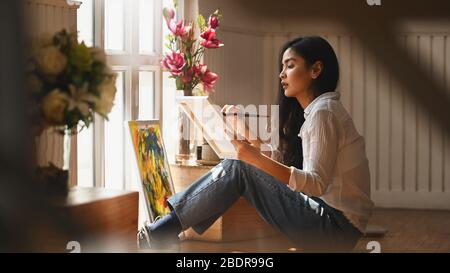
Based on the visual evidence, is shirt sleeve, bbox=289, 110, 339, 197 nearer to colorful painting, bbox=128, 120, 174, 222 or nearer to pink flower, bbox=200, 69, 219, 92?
colorful painting, bbox=128, 120, 174, 222

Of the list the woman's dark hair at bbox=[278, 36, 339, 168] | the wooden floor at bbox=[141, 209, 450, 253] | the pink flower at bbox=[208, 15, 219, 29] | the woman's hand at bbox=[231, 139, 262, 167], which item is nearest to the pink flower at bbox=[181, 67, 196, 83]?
the pink flower at bbox=[208, 15, 219, 29]

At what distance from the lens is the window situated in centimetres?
192

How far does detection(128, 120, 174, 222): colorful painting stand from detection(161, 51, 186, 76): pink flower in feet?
0.59

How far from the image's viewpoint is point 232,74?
2.65 meters

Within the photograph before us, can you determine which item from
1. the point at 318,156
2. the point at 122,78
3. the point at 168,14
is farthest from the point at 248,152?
the point at 168,14

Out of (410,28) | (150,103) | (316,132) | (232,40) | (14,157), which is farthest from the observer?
(410,28)

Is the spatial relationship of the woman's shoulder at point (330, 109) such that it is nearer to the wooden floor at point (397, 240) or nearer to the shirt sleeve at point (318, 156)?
the shirt sleeve at point (318, 156)

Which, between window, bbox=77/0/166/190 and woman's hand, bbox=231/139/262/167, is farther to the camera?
window, bbox=77/0/166/190

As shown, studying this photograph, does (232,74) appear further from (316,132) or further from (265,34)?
(316,132)

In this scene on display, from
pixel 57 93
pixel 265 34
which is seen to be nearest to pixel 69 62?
pixel 57 93

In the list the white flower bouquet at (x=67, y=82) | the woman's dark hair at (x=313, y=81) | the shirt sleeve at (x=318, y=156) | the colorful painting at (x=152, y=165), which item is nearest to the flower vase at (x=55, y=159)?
the white flower bouquet at (x=67, y=82)

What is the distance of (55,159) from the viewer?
1.27 meters

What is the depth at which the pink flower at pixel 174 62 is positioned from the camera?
7.29 feet
